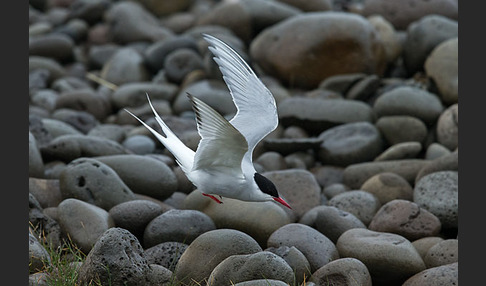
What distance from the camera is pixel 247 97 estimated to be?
4.75m

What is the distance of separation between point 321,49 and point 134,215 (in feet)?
15.9

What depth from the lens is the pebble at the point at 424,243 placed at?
5.32m

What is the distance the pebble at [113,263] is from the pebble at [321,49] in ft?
18.7

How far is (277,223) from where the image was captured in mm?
5348

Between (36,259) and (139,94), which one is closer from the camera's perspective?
(36,259)

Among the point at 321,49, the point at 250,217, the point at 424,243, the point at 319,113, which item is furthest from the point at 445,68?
the point at 250,217

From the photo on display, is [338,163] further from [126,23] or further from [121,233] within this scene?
[126,23]

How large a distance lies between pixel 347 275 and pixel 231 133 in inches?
51.3

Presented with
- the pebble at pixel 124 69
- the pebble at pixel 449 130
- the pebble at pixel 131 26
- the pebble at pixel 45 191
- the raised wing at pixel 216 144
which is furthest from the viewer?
the pebble at pixel 131 26

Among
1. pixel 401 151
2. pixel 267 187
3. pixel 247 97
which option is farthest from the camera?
pixel 401 151

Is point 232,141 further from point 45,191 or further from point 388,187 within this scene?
point 388,187

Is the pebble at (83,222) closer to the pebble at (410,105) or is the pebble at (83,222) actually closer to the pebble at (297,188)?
the pebble at (297,188)

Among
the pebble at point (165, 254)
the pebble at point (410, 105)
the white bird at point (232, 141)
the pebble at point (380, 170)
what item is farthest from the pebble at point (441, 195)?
the pebble at point (165, 254)

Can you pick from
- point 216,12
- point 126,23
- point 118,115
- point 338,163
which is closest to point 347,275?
point 338,163
